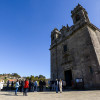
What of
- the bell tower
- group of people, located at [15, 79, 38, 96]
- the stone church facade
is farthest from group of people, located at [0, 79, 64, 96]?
the bell tower

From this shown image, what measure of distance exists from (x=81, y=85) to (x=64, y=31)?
46.0ft

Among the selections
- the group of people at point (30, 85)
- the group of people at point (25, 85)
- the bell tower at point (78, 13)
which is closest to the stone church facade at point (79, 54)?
the bell tower at point (78, 13)

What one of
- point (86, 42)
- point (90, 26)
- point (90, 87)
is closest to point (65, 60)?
point (86, 42)

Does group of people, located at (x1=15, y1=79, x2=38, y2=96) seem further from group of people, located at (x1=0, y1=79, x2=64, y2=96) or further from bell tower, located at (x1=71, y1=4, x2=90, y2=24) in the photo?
bell tower, located at (x1=71, y1=4, x2=90, y2=24)

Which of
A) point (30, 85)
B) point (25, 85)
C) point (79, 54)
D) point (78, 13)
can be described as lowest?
point (30, 85)

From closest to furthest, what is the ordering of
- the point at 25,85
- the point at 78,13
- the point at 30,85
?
the point at 25,85, the point at 30,85, the point at 78,13

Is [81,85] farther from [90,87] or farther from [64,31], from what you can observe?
[64,31]

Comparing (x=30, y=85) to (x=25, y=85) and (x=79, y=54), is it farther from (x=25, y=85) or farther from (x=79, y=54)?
(x=79, y=54)

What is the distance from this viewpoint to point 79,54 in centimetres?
1611

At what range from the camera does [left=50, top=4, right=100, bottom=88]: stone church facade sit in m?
13.5

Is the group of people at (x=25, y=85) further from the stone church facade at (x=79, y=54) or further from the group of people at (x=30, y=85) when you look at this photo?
the stone church facade at (x=79, y=54)

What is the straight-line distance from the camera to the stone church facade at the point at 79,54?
13.5m

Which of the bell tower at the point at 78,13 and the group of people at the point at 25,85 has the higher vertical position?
the bell tower at the point at 78,13

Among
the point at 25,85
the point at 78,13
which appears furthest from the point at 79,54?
the point at 25,85
